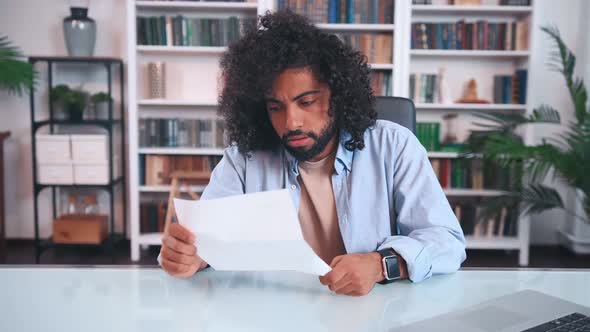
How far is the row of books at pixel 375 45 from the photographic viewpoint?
3.38 meters

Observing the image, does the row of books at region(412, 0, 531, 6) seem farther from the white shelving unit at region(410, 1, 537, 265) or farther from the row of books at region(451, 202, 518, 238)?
the row of books at region(451, 202, 518, 238)

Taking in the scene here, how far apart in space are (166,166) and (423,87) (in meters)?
1.74

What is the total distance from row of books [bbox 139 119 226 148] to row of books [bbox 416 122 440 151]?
1285mm

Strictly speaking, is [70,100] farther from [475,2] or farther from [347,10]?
[475,2]

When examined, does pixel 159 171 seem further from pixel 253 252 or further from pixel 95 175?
pixel 253 252

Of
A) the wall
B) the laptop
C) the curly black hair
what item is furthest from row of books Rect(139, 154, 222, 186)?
the laptop

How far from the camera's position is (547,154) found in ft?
9.35

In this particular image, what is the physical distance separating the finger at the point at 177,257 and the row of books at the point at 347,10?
257 centimetres

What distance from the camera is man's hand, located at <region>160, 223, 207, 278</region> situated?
3.26 ft

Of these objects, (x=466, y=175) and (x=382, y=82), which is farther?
(x=466, y=175)

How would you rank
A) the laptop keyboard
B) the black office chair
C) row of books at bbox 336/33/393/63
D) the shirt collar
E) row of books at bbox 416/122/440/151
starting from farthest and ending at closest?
row of books at bbox 416/122/440/151, row of books at bbox 336/33/393/63, the black office chair, the shirt collar, the laptop keyboard

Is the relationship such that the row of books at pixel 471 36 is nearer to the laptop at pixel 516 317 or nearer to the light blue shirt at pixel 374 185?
the light blue shirt at pixel 374 185

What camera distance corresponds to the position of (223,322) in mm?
846

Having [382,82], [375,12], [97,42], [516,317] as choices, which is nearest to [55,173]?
[97,42]
